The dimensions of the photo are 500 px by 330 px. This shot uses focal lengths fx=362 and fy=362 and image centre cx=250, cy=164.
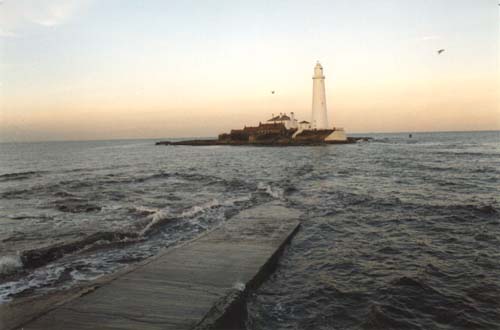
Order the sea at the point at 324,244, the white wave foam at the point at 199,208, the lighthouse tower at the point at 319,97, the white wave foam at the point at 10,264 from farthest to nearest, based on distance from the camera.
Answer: the lighthouse tower at the point at 319,97 → the white wave foam at the point at 199,208 → the white wave foam at the point at 10,264 → the sea at the point at 324,244

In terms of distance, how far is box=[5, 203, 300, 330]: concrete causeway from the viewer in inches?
181

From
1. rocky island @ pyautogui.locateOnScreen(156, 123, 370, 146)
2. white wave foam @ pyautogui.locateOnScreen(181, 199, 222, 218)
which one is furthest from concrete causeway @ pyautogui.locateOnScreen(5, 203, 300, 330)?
rocky island @ pyautogui.locateOnScreen(156, 123, 370, 146)

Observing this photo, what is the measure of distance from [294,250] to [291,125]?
69870mm

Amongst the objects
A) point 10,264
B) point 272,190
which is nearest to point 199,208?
point 272,190

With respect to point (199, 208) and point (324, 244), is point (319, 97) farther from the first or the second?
point (324, 244)

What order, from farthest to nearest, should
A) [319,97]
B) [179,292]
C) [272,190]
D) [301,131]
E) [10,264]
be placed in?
1. [301,131]
2. [319,97]
3. [272,190]
4. [10,264]
5. [179,292]

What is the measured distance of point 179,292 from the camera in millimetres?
5539

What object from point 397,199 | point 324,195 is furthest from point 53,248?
point 397,199

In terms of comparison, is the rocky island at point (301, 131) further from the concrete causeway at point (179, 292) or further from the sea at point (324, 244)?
the concrete causeway at point (179, 292)

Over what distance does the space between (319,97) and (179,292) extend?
2454 inches

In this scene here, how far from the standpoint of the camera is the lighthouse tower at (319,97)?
64562 mm

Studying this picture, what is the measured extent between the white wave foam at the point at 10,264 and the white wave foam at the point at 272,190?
10.3 m

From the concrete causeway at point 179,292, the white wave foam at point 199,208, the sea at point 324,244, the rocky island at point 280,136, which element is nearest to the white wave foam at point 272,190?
the sea at point 324,244

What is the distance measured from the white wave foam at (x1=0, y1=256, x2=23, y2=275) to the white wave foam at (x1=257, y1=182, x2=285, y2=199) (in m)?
10.3
